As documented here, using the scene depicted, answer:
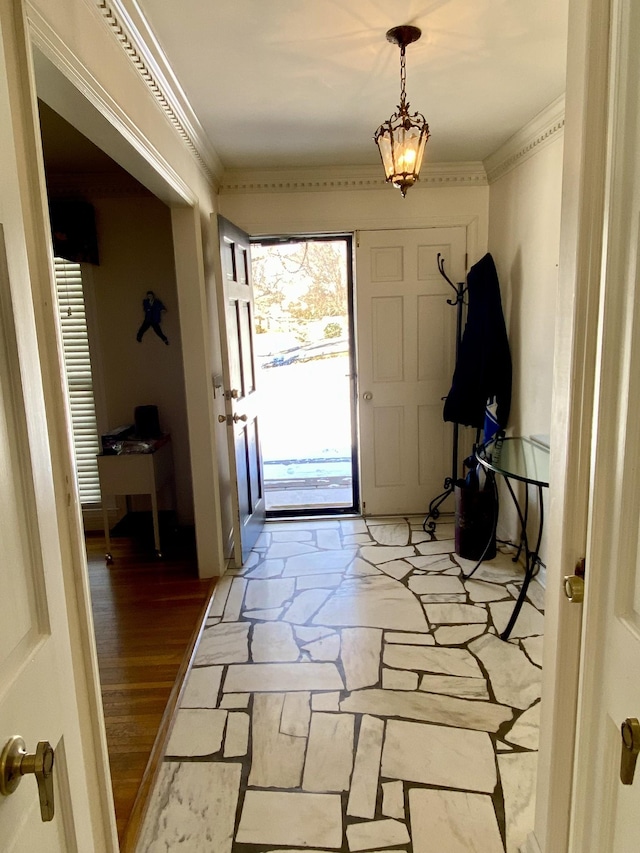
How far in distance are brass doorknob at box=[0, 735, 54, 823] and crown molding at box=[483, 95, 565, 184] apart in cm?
306

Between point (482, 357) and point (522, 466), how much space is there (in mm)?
1158

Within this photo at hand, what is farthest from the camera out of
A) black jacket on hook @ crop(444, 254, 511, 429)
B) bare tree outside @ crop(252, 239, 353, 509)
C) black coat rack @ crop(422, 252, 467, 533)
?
bare tree outside @ crop(252, 239, 353, 509)

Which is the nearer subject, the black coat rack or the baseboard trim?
the baseboard trim

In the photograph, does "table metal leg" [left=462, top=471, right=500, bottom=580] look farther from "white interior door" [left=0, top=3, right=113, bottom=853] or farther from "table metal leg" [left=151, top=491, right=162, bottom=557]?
"white interior door" [left=0, top=3, right=113, bottom=853]

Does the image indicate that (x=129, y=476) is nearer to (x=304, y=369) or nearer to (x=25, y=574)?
(x=25, y=574)

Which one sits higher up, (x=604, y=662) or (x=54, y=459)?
(x=54, y=459)

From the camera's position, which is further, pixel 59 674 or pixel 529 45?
pixel 529 45

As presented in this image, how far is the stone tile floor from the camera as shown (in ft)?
5.33

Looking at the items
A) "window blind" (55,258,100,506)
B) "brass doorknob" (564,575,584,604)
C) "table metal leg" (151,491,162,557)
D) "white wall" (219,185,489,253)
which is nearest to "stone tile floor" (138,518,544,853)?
"table metal leg" (151,491,162,557)

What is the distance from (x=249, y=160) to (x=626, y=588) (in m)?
3.28

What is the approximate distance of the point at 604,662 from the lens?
36.6 inches

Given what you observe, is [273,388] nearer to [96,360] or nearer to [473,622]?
[96,360]

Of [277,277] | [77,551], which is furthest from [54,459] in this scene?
[277,277]

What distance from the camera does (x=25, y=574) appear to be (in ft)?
2.57
